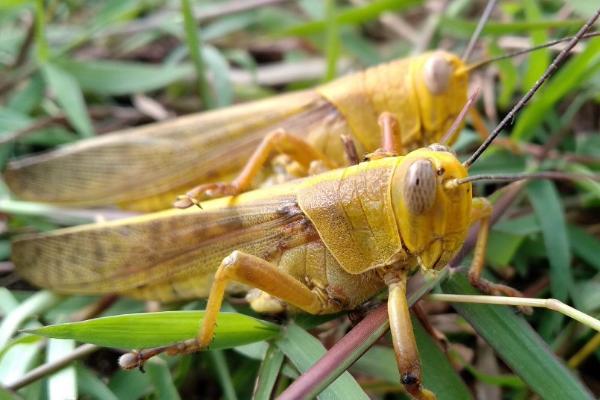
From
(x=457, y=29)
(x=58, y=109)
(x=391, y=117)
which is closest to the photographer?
(x=391, y=117)

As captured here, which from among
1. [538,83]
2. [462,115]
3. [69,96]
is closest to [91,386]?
[462,115]

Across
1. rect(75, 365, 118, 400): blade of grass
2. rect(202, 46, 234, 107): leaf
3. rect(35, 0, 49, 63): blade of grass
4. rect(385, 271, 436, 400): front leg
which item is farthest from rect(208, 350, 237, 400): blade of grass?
rect(35, 0, 49, 63): blade of grass

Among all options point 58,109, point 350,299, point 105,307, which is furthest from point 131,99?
point 350,299

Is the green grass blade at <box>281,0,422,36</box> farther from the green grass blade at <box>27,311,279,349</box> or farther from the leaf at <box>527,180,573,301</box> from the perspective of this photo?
the green grass blade at <box>27,311,279,349</box>

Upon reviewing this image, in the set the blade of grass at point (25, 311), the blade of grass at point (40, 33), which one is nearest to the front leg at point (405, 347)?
the blade of grass at point (25, 311)

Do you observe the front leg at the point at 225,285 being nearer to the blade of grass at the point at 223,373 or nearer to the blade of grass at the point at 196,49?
the blade of grass at the point at 223,373

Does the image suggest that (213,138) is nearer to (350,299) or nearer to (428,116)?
(428,116)

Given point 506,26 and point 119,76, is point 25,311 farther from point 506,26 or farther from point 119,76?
point 506,26
